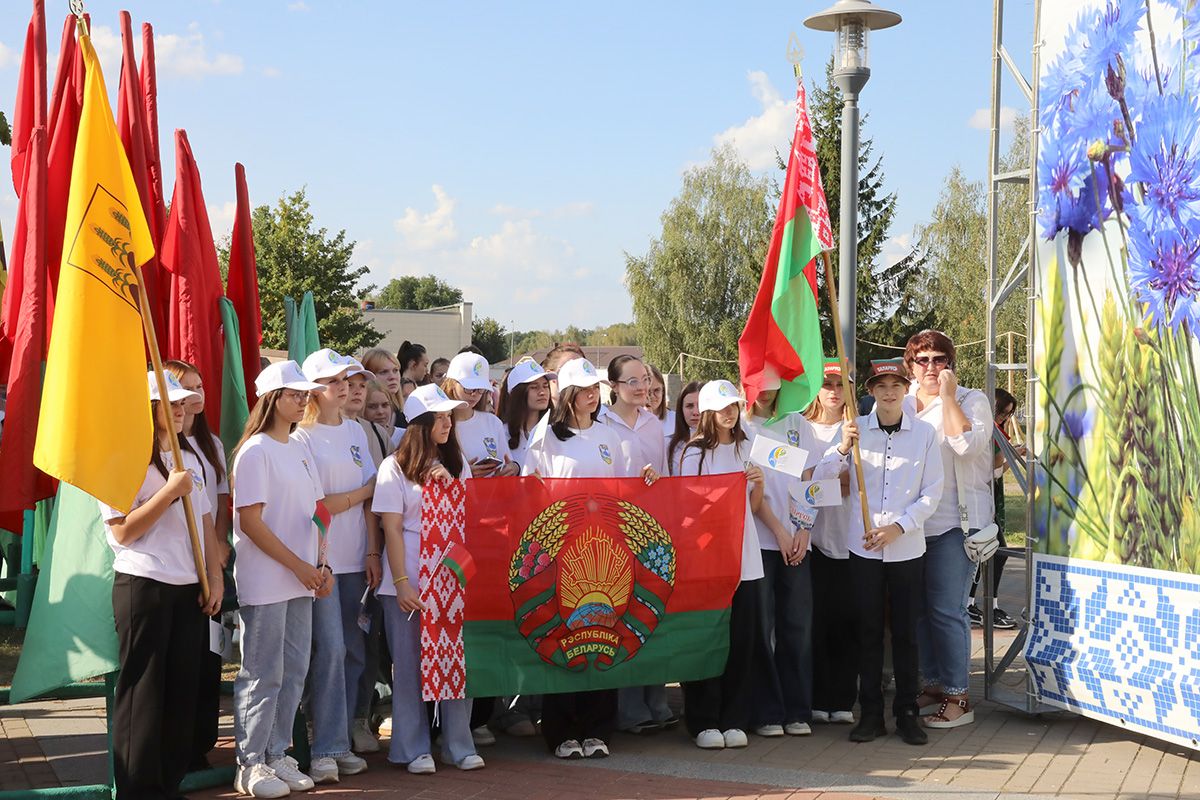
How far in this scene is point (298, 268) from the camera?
1127 inches

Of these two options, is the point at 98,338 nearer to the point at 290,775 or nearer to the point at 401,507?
the point at 401,507

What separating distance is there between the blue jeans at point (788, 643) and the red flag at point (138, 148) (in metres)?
3.88

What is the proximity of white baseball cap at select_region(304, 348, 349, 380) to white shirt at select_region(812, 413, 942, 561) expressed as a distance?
9.08 feet

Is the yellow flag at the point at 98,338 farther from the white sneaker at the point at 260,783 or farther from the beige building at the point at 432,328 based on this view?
the beige building at the point at 432,328

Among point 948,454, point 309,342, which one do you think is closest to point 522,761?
point 948,454

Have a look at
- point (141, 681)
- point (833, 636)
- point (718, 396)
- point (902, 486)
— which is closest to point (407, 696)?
point (141, 681)

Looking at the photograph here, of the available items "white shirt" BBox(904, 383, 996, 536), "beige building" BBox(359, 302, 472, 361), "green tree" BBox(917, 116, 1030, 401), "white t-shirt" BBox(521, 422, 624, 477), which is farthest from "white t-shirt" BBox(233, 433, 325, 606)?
"beige building" BBox(359, 302, 472, 361)

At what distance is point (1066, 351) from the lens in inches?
249

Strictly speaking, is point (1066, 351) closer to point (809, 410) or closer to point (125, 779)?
point (809, 410)

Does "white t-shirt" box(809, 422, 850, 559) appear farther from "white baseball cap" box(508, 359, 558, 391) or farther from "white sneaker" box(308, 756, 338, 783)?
"white sneaker" box(308, 756, 338, 783)

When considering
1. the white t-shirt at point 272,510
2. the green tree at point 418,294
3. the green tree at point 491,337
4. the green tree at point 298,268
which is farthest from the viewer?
the green tree at point 418,294

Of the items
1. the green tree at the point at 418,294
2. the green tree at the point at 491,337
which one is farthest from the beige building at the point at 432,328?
the green tree at the point at 418,294

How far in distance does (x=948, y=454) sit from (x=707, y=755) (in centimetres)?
221

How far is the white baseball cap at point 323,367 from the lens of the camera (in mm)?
5551
